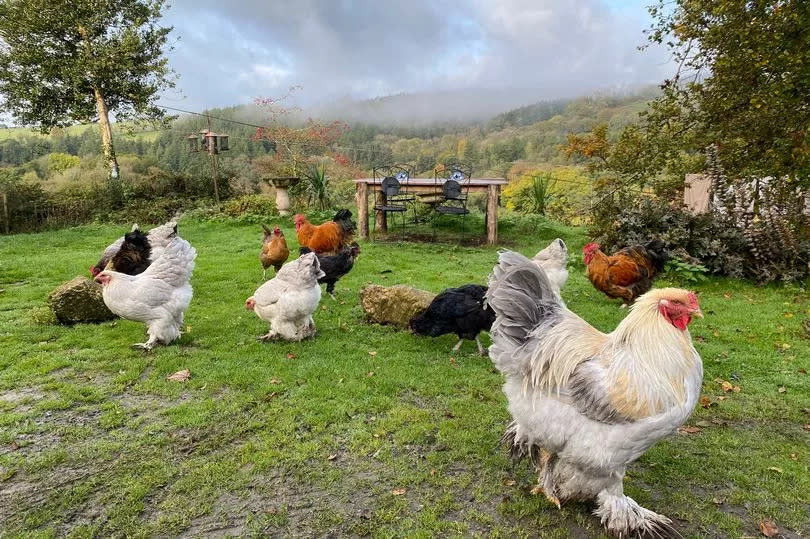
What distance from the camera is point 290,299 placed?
17.9 ft

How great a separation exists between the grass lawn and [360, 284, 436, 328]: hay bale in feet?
0.79

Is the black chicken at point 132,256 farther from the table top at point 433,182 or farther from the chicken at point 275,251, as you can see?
the table top at point 433,182

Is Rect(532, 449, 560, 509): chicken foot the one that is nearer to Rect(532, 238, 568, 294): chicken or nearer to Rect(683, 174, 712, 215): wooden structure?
Rect(532, 238, 568, 294): chicken

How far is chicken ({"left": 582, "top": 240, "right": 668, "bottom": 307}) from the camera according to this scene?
707 cm

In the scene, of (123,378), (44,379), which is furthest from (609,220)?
(44,379)

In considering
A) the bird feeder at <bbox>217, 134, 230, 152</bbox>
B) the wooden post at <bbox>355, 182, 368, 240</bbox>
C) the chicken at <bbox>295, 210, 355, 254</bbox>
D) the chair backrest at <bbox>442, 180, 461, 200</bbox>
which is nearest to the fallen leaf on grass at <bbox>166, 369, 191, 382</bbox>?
the chicken at <bbox>295, 210, 355, 254</bbox>

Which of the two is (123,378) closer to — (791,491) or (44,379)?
(44,379)

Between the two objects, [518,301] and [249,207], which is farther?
[249,207]

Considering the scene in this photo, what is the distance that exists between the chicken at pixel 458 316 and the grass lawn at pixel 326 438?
0.98ft

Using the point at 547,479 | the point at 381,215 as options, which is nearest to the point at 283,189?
the point at 381,215

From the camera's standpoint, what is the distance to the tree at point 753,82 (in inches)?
195

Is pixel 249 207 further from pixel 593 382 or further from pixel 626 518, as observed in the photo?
pixel 626 518

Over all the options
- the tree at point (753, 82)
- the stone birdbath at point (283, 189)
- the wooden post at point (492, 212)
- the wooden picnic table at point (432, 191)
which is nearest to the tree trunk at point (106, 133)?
the stone birdbath at point (283, 189)

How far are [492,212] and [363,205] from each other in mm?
3548
